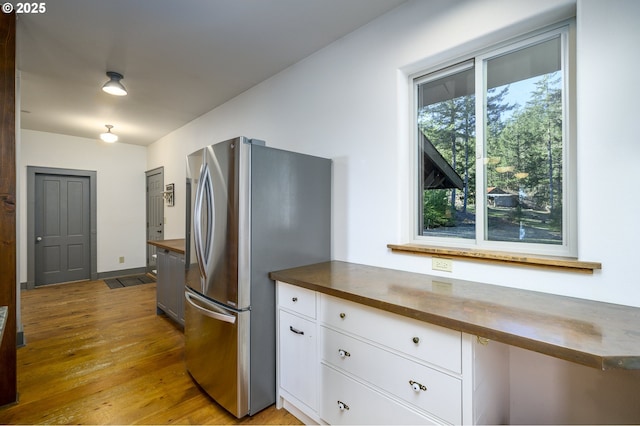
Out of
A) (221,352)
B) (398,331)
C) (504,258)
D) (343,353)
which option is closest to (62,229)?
(221,352)

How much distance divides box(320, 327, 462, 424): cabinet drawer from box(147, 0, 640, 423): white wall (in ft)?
2.06

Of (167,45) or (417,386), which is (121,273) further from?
(417,386)

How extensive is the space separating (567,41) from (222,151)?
76.1 inches

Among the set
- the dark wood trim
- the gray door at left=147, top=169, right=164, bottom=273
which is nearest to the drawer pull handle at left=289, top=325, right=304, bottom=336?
the dark wood trim

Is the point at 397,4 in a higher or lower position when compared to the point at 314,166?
higher

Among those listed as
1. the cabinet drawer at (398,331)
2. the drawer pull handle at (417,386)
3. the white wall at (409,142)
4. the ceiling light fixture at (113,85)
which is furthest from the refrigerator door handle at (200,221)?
the ceiling light fixture at (113,85)

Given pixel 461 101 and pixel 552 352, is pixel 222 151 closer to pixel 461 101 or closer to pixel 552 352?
pixel 461 101

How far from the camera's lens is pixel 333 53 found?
238 cm

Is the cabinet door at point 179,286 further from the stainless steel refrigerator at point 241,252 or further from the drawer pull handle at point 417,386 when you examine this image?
the drawer pull handle at point 417,386

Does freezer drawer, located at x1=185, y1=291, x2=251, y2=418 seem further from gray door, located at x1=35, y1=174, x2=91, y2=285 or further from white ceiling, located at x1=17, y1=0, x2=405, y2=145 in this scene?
gray door, located at x1=35, y1=174, x2=91, y2=285

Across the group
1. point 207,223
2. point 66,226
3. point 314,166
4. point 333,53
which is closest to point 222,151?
Answer: point 207,223

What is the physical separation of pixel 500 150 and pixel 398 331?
118 cm

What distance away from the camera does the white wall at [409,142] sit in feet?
4.07

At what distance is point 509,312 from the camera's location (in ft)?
3.81
